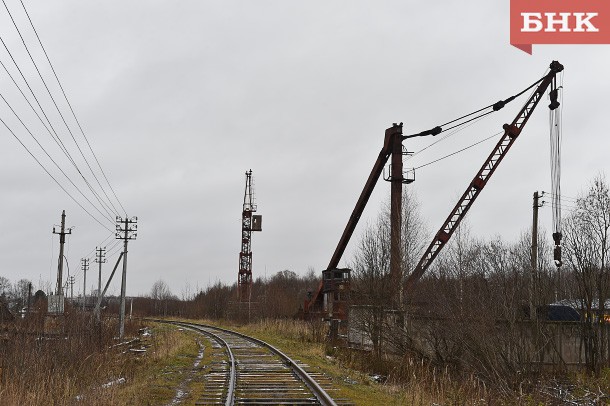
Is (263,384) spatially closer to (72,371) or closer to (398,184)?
(72,371)

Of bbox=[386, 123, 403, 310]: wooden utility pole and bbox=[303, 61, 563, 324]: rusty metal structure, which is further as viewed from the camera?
bbox=[303, 61, 563, 324]: rusty metal structure

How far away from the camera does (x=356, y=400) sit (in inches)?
446

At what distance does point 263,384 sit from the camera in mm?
13328

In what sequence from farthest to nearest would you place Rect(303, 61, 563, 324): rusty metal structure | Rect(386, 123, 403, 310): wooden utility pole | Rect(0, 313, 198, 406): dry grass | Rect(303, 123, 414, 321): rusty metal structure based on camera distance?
1. Rect(303, 61, 563, 324): rusty metal structure
2. Rect(303, 123, 414, 321): rusty metal structure
3. Rect(386, 123, 403, 310): wooden utility pole
4. Rect(0, 313, 198, 406): dry grass

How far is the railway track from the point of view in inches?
441

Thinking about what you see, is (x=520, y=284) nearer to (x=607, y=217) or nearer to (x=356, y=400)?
(x=607, y=217)

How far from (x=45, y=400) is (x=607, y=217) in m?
16.4

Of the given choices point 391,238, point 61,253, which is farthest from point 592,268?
point 61,253

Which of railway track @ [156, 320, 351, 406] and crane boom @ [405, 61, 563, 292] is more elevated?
crane boom @ [405, 61, 563, 292]

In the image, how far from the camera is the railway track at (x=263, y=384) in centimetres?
1120

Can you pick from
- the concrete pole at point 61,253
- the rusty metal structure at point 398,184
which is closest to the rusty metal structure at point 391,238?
the rusty metal structure at point 398,184

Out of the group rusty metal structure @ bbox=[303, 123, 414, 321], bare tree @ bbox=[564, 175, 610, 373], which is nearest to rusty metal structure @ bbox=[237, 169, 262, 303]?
rusty metal structure @ bbox=[303, 123, 414, 321]

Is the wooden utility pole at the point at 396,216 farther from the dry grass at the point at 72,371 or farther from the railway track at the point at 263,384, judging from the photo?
the dry grass at the point at 72,371

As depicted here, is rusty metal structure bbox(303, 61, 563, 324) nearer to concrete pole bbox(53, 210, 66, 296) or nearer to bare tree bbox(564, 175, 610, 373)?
bare tree bbox(564, 175, 610, 373)
